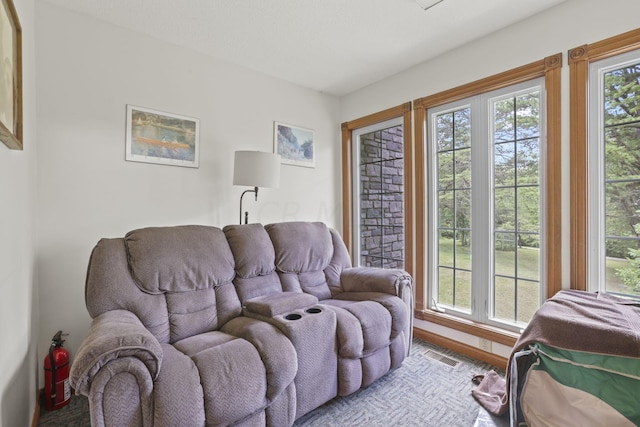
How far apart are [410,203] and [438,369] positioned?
140 centimetres

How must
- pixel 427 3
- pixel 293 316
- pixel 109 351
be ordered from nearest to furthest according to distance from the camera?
pixel 109 351, pixel 293 316, pixel 427 3

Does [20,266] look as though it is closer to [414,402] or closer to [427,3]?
[414,402]

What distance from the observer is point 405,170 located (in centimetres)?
295

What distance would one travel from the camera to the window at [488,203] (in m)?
2.25

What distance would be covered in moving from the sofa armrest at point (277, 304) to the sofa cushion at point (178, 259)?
0.95 feet

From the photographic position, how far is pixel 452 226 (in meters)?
2.70

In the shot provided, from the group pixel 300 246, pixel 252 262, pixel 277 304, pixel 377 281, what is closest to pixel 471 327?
pixel 377 281

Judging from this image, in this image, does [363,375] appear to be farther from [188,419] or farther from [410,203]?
[410,203]

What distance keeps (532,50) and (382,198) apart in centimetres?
172

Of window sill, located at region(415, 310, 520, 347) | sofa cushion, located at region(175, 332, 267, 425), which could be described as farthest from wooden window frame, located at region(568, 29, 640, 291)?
sofa cushion, located at region(175, 332, 267, 425)

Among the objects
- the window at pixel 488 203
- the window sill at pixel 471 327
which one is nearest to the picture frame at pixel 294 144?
the window at pixel 488 203

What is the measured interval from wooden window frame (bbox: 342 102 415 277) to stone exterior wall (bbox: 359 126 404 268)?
12 cm

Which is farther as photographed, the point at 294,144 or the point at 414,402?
the point at 294,144

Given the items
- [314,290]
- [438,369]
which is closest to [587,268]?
[438,369]
